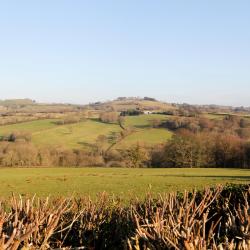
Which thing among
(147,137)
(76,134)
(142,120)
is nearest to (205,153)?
(147,137)

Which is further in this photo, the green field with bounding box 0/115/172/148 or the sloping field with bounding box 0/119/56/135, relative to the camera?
the sloping field with bounding box 0/119/56/135

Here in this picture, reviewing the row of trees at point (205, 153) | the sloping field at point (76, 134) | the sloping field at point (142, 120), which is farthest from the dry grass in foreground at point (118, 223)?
the sloping field at point (142, 120)

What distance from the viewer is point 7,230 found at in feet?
22.6

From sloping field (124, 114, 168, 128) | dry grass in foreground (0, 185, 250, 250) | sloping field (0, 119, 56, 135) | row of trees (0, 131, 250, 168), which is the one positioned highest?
dry grass in foreground (0, 185, 250, 250)

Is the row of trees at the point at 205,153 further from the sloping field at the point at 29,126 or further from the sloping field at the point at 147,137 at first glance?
the sloping field at the point at 29,126

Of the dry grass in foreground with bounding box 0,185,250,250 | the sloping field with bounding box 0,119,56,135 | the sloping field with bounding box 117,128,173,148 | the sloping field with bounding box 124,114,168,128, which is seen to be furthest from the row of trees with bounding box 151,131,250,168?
the dry grass in foreground with bounding box 0,185,250,250

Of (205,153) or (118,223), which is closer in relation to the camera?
(118,223)

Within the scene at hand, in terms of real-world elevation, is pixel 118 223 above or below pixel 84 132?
above

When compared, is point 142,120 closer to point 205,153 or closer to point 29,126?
point 29,126

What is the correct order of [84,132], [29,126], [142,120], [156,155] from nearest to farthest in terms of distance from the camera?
[156,155], [84,132], [29,126], [142,120]

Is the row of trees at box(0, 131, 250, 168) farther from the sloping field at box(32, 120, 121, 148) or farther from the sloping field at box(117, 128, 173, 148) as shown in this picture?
the sloping field at box(32, 120, 121, 148)

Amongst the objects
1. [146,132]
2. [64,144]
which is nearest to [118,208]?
[64,144]

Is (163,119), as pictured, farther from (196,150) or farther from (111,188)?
(111,188)

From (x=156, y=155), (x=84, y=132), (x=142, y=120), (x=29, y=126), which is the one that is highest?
(x=142, y=120)
